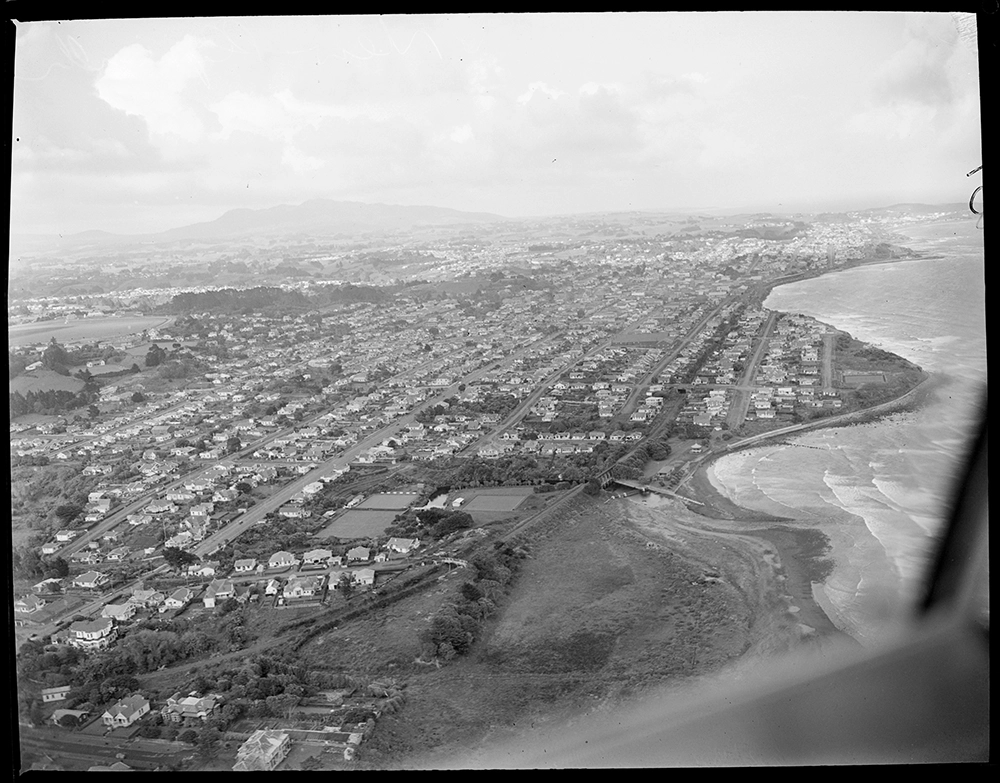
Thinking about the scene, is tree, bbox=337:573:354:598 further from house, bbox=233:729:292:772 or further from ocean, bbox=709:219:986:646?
ocean, bbox=709:219:986:646

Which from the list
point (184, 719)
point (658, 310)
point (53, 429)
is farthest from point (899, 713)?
point (53, 429)

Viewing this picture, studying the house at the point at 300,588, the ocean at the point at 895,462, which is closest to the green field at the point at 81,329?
the house at the point at 300,588

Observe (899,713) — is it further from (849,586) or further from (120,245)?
(120,245)

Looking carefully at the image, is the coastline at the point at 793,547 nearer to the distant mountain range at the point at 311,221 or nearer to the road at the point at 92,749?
the distant mountain range at the point at 311,221

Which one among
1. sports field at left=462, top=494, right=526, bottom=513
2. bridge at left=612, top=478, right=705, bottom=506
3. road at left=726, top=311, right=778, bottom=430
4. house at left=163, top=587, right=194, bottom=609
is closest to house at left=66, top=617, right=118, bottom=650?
house at left=163, top=587, right=194, bottom=609

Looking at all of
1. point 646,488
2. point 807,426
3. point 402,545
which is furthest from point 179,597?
point 807,426
